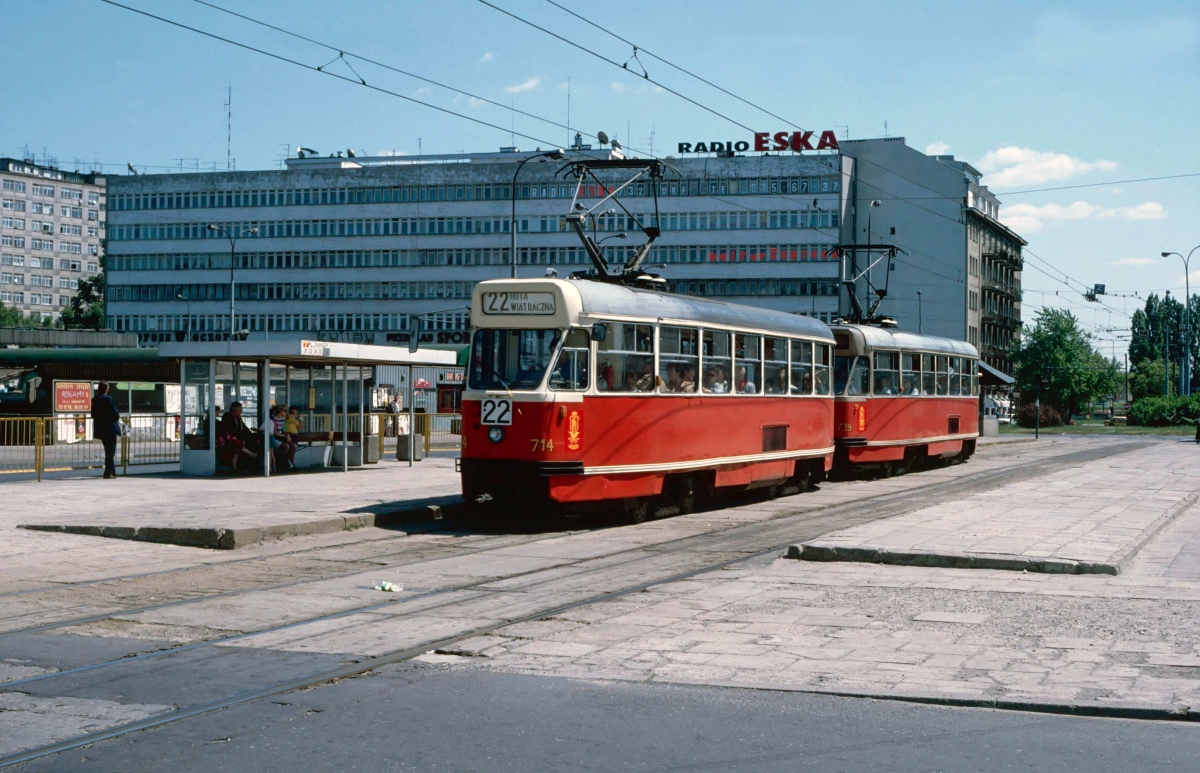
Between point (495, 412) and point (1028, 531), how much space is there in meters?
6.03

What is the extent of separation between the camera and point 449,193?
10225cm

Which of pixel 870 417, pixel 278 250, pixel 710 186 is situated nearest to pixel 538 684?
pixel 870 417

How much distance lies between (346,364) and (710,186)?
75.6 m

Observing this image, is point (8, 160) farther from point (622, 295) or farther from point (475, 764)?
point (475, 764)

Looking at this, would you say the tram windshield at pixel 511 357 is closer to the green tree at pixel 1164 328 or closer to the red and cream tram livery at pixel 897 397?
the red and cream tram livery at pixel 897 397

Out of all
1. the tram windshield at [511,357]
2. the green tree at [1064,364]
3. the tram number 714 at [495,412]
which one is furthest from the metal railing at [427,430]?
the green tree at [1064,364]

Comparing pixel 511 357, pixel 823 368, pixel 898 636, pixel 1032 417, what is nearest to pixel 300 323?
pixel 1032 417

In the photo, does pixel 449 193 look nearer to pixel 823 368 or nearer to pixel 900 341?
pixel 900 341

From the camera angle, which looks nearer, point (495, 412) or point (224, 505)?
point (495, 412)

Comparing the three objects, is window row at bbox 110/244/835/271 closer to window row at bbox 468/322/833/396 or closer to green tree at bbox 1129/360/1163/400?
green tree at bbox 1129/360/1163/400

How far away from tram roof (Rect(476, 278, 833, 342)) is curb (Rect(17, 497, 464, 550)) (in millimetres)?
3070

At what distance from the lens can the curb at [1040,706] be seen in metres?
6.61

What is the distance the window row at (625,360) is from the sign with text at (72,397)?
Answer: 23.9 m

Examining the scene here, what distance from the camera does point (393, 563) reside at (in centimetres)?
1323
